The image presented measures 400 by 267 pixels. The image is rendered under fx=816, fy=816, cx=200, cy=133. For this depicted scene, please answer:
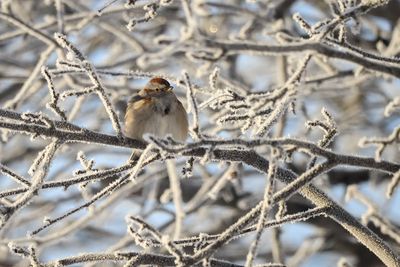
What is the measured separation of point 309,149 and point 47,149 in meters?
0.86

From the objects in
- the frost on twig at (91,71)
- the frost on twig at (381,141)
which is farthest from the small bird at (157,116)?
the frost on twig at (381,141)

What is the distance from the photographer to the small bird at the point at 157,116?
3.83 m

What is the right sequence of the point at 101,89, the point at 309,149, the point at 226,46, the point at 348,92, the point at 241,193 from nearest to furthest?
the point at 226,46, the point at 309,149, the point at 101,89, the point at 241,193, the point at 348,92

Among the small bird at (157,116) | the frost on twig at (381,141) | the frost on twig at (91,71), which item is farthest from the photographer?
the small bird at (157,116)

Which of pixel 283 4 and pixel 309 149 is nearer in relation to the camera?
pixel 309 149

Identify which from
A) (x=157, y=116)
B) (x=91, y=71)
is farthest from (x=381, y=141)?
(x=157, y=116)

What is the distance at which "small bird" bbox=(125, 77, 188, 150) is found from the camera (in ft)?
12.6

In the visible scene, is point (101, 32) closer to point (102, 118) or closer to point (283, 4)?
Result: point (102, 118)

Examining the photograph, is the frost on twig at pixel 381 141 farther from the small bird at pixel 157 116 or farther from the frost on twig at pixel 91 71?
the small bird at pixel 157 116

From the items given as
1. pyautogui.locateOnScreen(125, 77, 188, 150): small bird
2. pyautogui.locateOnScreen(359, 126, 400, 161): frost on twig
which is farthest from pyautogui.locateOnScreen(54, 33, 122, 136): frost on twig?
pyautogui.locateOnScreen(125, 77, 188, 150): small bird

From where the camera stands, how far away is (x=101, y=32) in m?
7.24

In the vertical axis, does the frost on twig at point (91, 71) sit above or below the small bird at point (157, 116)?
below

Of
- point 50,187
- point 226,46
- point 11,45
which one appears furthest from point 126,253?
point 11,45

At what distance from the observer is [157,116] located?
3.95m
